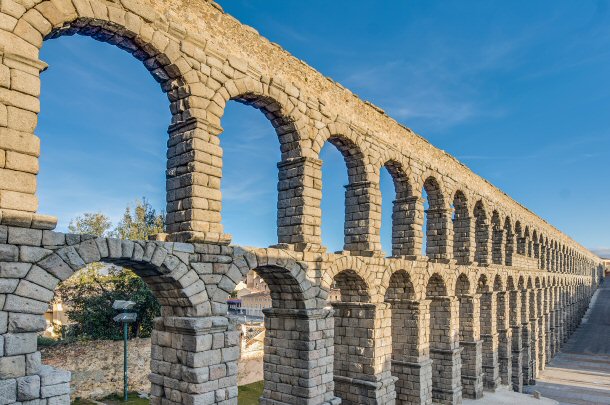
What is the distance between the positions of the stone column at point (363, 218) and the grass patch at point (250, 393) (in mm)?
8132

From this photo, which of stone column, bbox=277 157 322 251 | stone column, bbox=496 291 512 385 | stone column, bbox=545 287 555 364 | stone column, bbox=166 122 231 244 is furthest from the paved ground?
stone column, bbox=166 122 231 244

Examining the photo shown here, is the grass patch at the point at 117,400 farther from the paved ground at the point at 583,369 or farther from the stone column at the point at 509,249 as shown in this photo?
the paved ground at the point at 583,369

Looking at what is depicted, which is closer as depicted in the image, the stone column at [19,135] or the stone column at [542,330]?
the stone column at [19,135]

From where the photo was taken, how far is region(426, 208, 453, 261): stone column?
2098cm

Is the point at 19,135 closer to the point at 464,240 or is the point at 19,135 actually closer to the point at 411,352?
the point at 411,352

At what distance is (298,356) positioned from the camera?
12.6 metres

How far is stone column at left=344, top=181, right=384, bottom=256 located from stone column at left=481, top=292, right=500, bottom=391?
1360cm

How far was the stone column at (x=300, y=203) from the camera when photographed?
42.3ft

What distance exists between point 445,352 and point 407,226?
6442 millimetres

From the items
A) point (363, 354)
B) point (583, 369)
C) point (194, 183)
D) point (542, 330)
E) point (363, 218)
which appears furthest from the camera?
point (542, 330)

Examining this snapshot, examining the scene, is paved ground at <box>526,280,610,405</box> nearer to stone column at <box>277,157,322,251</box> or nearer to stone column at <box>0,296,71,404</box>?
stone column at <box>277,157,322,251</box>

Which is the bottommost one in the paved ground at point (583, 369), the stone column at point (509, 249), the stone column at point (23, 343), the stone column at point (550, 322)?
the paved ground at point (583, 369)

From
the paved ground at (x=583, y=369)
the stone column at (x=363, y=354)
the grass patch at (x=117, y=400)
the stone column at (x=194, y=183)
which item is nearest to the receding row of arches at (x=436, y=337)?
the stone column at (x=363, y=354)

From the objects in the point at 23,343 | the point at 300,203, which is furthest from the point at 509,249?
the point at 23,343
